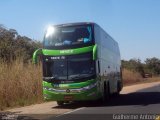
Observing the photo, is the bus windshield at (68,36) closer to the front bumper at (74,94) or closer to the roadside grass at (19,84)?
the front bumper at (74,94)

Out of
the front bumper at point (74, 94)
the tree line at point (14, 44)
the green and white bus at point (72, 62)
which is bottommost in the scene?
the front bumper at point (74, 94)

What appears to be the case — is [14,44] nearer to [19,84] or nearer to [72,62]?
[19,84]

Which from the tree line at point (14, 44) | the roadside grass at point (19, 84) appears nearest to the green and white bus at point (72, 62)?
the roadside grass at point (19, 84)

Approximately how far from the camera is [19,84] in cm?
2688

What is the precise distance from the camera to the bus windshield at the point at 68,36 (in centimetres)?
2183

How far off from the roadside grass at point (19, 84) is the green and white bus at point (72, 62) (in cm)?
369

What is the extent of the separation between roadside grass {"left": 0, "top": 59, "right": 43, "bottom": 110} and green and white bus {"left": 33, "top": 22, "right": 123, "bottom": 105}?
12.1 feet

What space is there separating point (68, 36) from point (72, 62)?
1287 millimetres

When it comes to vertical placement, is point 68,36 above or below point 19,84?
above

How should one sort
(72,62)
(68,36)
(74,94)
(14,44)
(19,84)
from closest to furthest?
(74,94)
(72,62)
(68,36)
(19,84)
(14,44)

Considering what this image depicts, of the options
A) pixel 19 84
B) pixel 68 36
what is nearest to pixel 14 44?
pixel 19 84

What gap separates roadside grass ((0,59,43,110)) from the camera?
2524cm

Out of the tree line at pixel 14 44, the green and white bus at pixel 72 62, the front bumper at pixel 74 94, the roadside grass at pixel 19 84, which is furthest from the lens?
the tree line at pixel 14 44

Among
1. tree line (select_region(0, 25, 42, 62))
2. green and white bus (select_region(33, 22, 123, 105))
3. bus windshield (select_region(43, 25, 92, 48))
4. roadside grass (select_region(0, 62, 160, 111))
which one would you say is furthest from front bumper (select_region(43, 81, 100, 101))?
tree line (select_region(0, 25, 42, 62))
